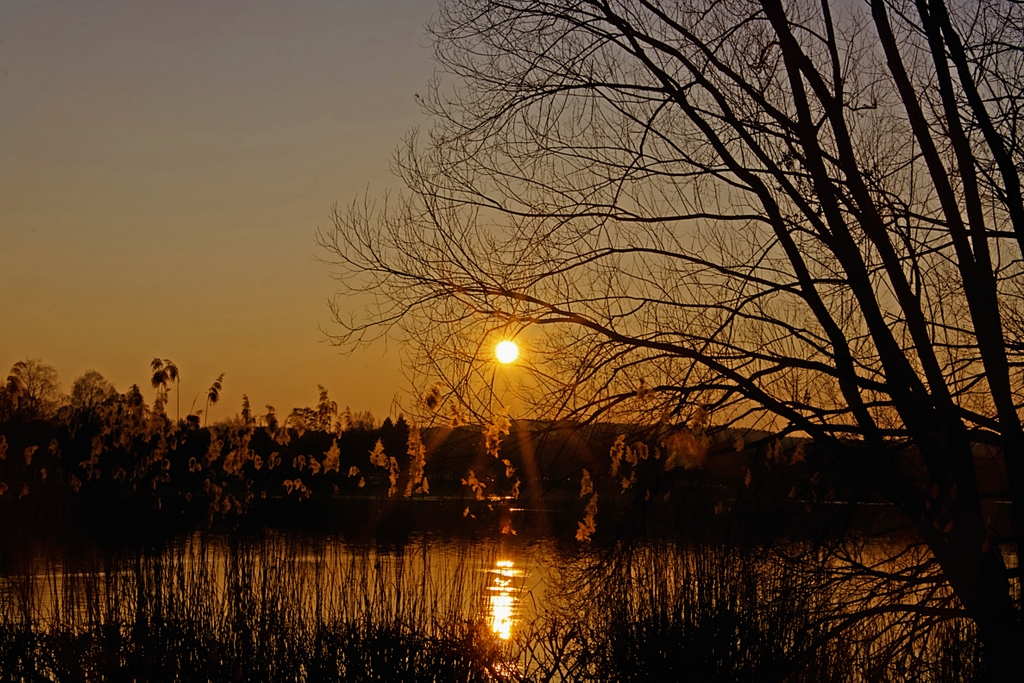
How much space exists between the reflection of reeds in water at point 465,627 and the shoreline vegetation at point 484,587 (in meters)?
0.02

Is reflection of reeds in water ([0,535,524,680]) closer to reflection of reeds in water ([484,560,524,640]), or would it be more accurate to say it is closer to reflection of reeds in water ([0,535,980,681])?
reflection of reeds in water ([0,535,980,681])

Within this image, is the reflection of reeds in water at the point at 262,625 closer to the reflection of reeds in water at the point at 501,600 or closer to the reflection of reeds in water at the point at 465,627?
the reflection of reeds in water at the point at 465,627

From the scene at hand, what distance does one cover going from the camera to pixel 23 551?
9.32 m

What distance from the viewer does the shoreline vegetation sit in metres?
7.66

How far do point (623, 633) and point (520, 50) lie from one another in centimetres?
431

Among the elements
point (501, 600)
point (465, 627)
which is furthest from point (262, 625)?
point (501, 600)

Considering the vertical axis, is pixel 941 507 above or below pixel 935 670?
above

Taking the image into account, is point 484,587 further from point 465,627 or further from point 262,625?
point 262,625

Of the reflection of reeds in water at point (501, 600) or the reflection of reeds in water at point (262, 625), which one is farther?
the reflection of reeds in water at point (501, 600)

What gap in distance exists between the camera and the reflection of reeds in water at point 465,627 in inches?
302

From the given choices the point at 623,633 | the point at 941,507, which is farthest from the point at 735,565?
the point at 941,507

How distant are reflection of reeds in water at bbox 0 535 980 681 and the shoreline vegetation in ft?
0.05

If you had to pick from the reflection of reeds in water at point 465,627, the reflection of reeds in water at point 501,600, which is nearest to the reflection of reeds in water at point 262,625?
the reflection of reeds in water at point 465,627

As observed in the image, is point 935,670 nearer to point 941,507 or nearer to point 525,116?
point 941,507
